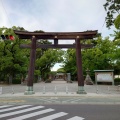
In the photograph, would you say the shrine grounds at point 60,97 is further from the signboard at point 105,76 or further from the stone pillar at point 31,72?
the signboard at point 105,76

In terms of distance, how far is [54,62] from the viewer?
51281mm

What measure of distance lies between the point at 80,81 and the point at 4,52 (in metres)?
22.2

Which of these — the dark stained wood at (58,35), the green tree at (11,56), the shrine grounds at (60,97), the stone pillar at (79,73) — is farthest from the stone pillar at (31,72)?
the green tree at (11,56)

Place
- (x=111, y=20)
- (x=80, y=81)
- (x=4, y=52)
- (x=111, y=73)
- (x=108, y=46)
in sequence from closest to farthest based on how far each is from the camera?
(x=80, y=81), (x=111, y=20), (x=111, y=73), (x=4, y=52), (x=108, y=46)

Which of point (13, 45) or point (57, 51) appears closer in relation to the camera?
point (13, 45)

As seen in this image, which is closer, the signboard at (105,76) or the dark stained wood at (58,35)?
the dark stained wood at (58,35)

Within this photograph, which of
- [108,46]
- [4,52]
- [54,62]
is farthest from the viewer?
[54,62]

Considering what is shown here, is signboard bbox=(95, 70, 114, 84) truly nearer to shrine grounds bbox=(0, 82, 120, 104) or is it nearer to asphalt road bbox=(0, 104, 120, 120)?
shrine grounds bbox=(0, 82, 120, 104)

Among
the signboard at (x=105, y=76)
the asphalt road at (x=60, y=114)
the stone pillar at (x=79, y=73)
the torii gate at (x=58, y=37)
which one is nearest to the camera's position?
the asphalt road at (x=60, y=114)

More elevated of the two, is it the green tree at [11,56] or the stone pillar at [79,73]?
the green tree at [11,56]

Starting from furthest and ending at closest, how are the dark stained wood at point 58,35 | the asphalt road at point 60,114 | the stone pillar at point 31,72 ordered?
the dark stained wood at point 58,35, the stone pillar at point 31,72, the asphalt road at point 60,114

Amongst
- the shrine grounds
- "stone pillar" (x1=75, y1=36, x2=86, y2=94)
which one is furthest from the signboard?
"stone pillar" (x1=75, y1=36, x2=86, y2=94)

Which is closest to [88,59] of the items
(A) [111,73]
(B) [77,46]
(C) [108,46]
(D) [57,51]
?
(C) [108,46]

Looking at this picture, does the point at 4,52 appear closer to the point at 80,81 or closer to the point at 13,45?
the point at 13,45
